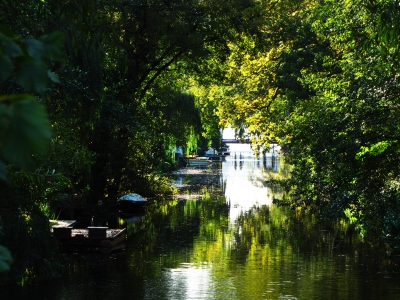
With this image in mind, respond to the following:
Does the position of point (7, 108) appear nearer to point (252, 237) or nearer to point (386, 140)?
point (386, 140)

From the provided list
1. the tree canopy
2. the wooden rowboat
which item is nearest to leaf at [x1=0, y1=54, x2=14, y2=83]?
the tree canopy

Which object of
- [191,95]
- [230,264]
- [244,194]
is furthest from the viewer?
[191,95]

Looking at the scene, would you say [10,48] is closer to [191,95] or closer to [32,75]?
[32,75]

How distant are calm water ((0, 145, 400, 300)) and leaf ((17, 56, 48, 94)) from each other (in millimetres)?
13565

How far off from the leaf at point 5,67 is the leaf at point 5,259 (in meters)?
0.54

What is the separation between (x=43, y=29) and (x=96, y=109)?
3.62 meters

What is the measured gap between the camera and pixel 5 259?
2154 mm

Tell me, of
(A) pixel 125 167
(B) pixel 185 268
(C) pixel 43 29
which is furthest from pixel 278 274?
(A) pixel 125 167

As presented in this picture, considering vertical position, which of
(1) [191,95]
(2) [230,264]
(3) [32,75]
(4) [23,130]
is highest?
(1) [191,95]

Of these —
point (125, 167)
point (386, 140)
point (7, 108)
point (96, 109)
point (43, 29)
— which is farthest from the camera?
point (125, 167)

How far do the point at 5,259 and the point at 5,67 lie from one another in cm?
60

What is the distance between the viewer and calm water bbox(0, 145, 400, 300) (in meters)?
16.1

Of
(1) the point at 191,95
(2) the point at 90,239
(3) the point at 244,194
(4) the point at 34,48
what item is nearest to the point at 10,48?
(4) the point at 34,48

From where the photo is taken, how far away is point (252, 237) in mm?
25062
